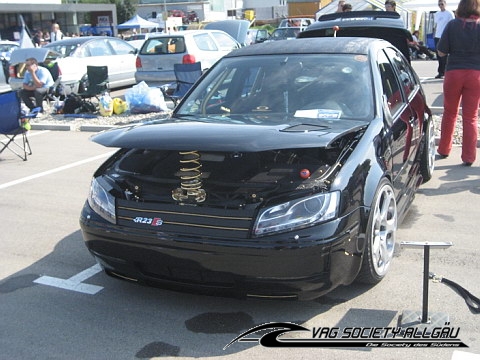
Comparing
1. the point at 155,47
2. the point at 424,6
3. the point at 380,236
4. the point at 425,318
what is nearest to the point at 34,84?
the point at 155,47

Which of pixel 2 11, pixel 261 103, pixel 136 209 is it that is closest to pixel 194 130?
pixel 136 209

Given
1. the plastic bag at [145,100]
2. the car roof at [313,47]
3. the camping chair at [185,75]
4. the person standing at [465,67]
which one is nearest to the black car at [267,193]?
the car roof at [313,47]

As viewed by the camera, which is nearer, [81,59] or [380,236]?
[380,236]

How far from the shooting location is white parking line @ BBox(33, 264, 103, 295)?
3.93 metres

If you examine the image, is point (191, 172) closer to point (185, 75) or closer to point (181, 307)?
point (181, 307)

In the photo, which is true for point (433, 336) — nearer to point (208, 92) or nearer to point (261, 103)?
point (261, 103)

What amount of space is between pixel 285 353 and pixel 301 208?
804mm

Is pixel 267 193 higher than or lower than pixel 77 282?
higher

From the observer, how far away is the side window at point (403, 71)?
16.7ft

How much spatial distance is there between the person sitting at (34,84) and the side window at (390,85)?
29.1ft

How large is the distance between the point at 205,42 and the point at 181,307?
10788 mm

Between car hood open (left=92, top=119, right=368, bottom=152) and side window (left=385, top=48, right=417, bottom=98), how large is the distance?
1612 mm

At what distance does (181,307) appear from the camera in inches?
142

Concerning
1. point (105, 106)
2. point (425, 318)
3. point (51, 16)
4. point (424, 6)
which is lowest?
point (425, 318)
